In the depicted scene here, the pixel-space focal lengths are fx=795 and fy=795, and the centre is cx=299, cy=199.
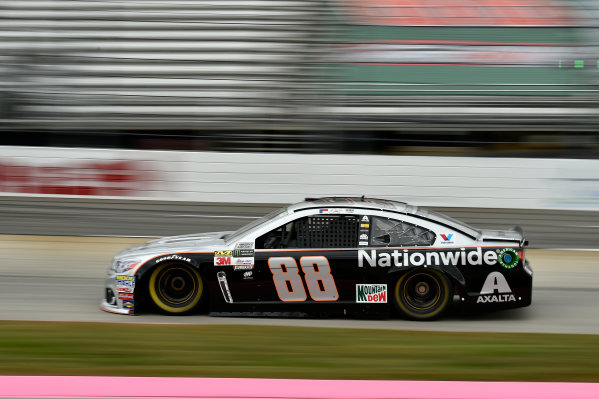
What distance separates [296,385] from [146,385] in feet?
2.78

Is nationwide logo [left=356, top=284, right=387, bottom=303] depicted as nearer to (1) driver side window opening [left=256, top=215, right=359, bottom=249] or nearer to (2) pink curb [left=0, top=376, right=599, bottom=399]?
(1) driver side window opening [left=256, top=215, right=359, bottom=249]

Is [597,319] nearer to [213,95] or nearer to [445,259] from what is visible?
[445,259]

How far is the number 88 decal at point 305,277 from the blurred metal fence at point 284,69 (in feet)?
26.3

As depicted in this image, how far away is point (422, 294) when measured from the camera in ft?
22.9

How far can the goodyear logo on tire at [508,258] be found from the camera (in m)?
6.85

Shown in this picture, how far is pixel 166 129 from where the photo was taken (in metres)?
15.1

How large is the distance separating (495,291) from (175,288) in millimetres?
2795

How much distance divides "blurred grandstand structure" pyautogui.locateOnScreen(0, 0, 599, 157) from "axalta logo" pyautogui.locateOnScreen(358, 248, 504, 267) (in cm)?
722

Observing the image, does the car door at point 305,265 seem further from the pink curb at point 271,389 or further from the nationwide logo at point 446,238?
the pink curb at point 271,389

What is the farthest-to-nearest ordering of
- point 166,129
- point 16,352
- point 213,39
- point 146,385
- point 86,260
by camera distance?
point 213,39, point 166,129, point 86,260, point 16,352, point 146,385

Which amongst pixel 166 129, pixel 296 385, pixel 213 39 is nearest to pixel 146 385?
pixel 296 385

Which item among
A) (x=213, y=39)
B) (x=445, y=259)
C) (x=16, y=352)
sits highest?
(x=213, y=39)

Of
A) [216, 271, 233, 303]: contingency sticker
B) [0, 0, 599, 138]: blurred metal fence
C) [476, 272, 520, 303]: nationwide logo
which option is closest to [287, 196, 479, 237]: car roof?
[476, 272, 520, 303]: nationwide logo

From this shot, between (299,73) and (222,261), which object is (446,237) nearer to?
(222,261)
